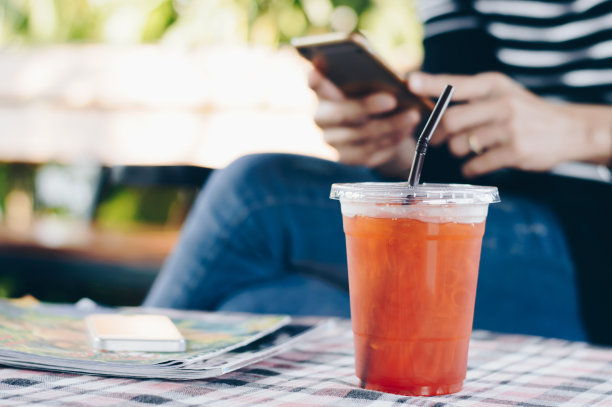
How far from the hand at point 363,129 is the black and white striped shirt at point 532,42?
377 mm

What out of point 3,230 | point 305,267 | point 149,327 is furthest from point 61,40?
point 149,327

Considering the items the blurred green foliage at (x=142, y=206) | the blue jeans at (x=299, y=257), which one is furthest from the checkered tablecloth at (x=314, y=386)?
the blurred green foliage at (x=142, y=206)

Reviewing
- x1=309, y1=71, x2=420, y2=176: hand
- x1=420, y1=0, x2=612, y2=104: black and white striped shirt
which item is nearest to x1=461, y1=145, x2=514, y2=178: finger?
x1=309, y1=71, x2=420, y2=176: hand

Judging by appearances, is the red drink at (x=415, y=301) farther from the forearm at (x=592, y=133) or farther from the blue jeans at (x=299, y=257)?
the forearm at (x=592, y=133)

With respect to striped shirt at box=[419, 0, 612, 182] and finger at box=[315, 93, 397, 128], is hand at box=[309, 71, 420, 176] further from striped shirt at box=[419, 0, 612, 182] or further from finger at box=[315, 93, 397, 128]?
striped shirt at box=[419, 0, 612, 182]

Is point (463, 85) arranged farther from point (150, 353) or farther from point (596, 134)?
point (150, 353)

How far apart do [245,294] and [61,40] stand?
252cm

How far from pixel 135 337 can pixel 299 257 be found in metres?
0.47

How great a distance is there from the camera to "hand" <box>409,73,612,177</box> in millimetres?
1033

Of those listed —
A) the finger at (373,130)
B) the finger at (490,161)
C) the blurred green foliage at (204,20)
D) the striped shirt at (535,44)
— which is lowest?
the finger at (490,161)

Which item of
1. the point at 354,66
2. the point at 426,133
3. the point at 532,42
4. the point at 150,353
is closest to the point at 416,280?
the point at 426,133

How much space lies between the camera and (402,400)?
0.53m

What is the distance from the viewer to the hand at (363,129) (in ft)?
3.53

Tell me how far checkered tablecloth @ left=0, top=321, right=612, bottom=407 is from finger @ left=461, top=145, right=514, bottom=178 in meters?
0.42
